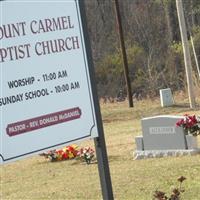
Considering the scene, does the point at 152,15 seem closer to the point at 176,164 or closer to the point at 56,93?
the point at 176,164

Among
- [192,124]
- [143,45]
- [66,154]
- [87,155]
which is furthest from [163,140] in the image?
[143,45]

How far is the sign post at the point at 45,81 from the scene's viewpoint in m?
3.96

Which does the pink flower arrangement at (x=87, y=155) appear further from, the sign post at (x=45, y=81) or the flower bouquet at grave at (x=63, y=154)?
the sign post at (x=45, y=81)

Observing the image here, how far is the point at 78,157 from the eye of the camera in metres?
13.8

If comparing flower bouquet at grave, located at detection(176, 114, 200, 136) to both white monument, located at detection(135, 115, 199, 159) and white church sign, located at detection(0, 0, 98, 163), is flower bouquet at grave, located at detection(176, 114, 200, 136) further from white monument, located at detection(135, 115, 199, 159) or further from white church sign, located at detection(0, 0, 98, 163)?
white church sign, located at detection(0, 0, 98, 163)

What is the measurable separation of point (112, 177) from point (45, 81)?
6.84m

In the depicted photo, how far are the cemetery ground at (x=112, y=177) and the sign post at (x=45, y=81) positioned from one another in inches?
141

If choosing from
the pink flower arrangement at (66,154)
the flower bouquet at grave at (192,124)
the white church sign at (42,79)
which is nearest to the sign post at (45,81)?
the white church sign at (42,79)

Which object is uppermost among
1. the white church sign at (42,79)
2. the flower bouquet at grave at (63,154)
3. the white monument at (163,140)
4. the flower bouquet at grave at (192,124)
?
the white church sign at (42,79)

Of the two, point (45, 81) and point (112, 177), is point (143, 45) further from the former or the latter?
point (45, 81)

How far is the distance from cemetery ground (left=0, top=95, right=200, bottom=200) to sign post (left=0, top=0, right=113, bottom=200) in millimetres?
3589

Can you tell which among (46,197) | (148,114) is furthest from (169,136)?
(148,114)

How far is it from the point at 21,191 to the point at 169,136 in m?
2.90

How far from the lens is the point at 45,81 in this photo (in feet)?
13.6
